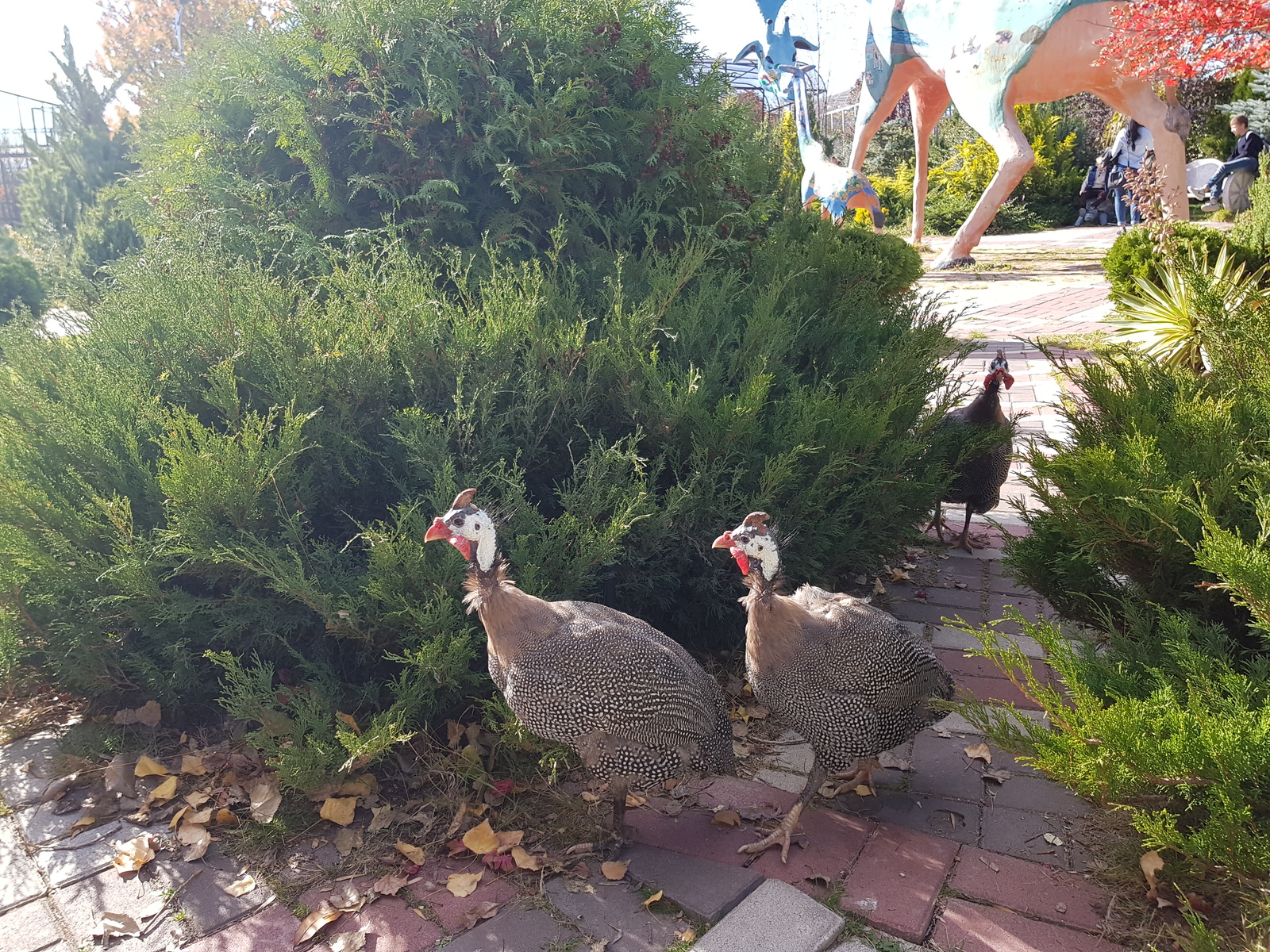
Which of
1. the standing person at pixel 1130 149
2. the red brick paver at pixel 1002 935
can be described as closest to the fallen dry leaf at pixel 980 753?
the red brick paver at pixel 1002 935

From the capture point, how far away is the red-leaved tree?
245 inches

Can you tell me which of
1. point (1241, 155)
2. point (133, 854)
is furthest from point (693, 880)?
point (1241, 155)

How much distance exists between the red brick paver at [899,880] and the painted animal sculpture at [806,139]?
10.8 m

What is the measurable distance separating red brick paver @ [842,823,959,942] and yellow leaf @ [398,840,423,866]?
50.4 inches

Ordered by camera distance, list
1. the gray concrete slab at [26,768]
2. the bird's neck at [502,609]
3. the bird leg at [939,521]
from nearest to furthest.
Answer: the bird's neck at [502,609] → the gray concrete slab at [26,768] → the bird leg at [939,521]

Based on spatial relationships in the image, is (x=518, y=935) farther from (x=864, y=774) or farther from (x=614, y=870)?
(x=864, y=774)

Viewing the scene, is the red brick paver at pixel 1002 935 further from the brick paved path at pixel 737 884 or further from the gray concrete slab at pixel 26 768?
the gray concrete slab at pixel 26 768

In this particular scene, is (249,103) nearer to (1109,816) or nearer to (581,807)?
(581,807)

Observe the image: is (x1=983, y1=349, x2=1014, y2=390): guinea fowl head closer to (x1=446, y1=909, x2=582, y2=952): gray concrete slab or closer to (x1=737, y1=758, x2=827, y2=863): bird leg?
(x1=737, y1=758, x2=827, y2=863): bird leg

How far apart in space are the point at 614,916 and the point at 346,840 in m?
0.92

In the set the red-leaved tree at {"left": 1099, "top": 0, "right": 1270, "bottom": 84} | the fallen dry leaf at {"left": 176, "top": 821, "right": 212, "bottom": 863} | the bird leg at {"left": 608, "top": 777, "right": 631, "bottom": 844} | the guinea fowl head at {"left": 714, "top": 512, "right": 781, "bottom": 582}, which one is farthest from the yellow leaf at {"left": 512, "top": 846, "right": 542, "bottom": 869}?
the red-leaved tree at {"left": 1099, "top": 0, "right": 1270, "bottom": 84}

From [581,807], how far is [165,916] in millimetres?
1264

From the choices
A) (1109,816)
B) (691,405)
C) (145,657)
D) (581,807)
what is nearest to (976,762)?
(1109,816)

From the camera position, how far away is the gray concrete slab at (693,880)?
7.98ft
